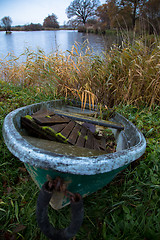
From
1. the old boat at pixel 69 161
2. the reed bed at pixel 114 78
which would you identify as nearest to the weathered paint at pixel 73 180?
the old boat at pixel 69 161

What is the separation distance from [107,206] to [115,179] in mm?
343

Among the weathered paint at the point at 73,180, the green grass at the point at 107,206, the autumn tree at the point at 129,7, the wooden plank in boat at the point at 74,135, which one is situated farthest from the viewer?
the autumn tree at the point at 129,7

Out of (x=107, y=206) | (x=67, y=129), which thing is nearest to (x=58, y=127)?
(x=67, y=129)

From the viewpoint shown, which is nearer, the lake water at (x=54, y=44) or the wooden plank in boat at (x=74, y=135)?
the wooden plank in boat at (x=74, y=135)

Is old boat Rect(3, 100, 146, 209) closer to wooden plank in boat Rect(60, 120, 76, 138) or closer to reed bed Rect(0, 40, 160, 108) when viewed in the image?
wooden plank in boat Rect(60, 120, 76, 138)

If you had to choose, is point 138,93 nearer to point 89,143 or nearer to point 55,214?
point 89,143

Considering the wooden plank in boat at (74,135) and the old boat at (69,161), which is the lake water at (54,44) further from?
the old boat at (69,161)

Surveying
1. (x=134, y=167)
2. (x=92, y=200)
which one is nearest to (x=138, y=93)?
(x=134, y=167)

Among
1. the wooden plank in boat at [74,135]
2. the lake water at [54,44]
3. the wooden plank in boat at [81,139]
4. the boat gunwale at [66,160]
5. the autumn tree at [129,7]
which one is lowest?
the wooden plank in boat at [81,139]

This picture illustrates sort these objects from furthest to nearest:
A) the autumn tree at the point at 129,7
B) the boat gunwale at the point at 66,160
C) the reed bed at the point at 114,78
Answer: the autumn tree at the point at 129,7
the reed bed at the point at 114,78
the boat gunwale at the point at 66,160

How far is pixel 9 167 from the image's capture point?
192 cm

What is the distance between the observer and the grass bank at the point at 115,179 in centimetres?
127

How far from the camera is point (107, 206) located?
1.46 meters

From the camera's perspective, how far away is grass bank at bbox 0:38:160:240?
4.17ft
